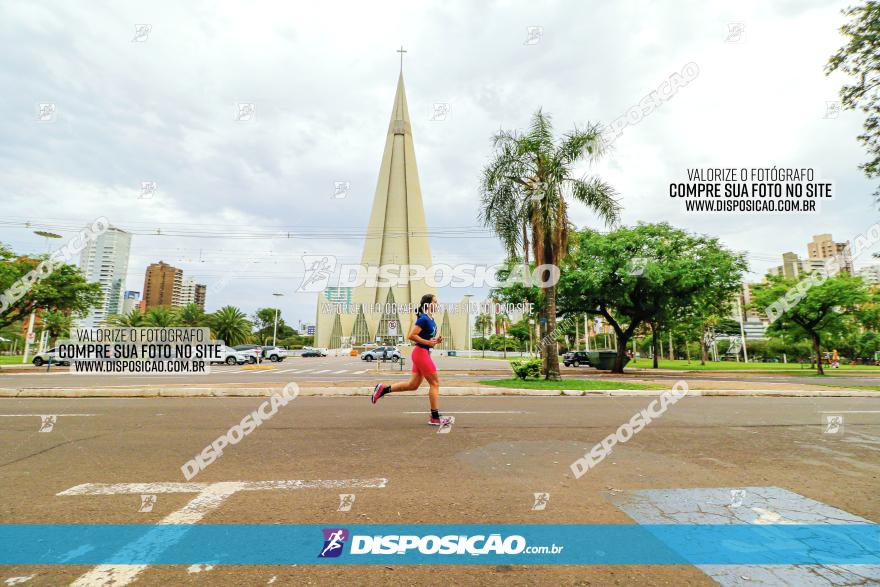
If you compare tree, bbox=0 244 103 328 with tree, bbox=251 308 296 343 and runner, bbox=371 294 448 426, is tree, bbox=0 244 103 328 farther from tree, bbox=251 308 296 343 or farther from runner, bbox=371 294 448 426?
tree, bbox=251 308 296 343

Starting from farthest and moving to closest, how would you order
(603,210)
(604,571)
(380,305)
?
(380,305) < (603,210) < (604,571)

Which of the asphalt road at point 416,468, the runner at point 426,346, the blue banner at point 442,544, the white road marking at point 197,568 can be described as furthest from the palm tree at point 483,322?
the white road marking at point 197,568

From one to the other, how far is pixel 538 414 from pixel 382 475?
15.3 feet

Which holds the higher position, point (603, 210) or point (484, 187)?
point (484, 187)

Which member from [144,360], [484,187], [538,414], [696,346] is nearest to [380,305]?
[696,346]

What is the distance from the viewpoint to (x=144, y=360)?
20469 mm

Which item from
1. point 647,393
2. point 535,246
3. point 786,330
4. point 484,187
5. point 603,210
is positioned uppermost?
point 484,187

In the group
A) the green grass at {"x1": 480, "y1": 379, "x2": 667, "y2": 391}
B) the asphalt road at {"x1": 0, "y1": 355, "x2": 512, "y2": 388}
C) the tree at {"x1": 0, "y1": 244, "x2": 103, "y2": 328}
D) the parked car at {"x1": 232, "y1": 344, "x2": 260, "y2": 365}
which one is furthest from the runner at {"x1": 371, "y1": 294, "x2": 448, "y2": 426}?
the parked car at {"x1": 232, "y1": 344, "x2": 260, "y2": 365}

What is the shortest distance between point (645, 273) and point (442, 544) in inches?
840

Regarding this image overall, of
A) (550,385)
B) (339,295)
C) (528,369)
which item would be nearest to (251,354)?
(528,369)

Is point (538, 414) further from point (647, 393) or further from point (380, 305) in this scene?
point (380, 305)

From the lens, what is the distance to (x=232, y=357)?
34312 mm

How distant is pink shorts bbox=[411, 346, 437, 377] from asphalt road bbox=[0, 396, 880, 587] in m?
0.85

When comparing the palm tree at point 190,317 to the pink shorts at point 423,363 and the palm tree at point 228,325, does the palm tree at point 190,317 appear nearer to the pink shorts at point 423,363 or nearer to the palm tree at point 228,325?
the palm tree at point 228,325
